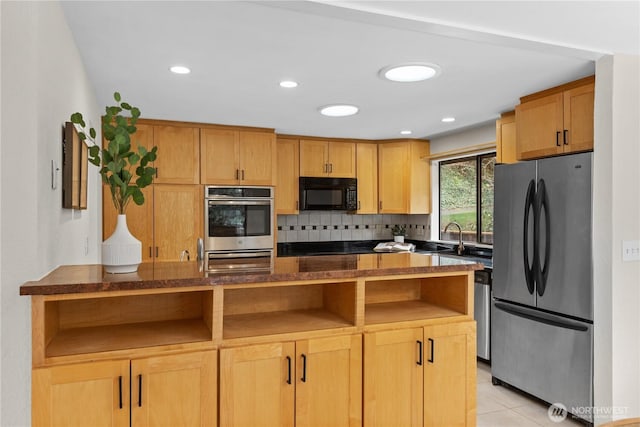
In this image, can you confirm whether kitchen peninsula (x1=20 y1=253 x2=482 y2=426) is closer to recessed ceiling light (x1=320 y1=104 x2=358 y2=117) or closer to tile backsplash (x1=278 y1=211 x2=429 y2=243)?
recessed ceiling light (x1=320 y1=104 x2=358 y2=117)

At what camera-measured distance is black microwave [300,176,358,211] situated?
5.18 m

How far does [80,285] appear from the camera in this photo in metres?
1.51

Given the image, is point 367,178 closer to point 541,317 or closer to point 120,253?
point 541,317

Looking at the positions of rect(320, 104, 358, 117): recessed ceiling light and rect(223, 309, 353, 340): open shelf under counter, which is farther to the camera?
rect(320, 104, 358, 117): recessed ceiling light

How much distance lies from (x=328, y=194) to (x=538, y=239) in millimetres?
2644

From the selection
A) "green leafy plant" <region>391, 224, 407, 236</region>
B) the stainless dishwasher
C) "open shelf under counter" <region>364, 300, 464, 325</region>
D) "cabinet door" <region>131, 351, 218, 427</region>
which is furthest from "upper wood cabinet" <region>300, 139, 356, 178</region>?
"cabinet door" <region>131, 351, 218, 427</region>

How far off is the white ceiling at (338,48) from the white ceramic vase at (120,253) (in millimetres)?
1037

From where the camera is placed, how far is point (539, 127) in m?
3.30

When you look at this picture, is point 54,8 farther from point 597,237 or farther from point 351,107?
point 597,237

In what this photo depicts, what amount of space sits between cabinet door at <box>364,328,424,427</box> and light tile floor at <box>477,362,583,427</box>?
1.16 m

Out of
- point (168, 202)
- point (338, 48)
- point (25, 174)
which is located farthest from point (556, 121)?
point (168, 202)

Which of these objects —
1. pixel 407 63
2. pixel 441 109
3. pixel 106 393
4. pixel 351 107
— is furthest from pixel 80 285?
pixel 441 109

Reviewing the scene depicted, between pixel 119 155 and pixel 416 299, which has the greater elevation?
pixel 119 155

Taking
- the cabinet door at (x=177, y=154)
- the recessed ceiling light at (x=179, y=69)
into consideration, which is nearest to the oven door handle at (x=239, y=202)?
the cabinet door at (x=177, y=154)
